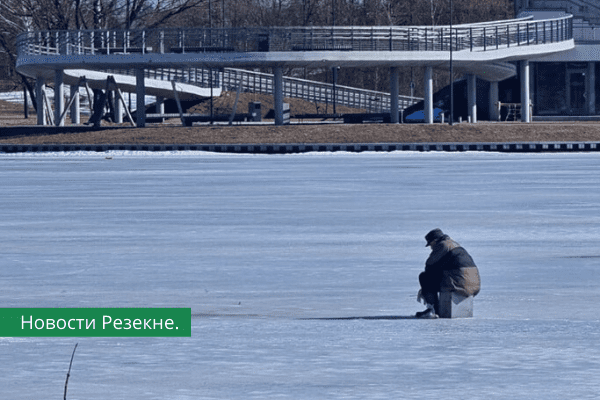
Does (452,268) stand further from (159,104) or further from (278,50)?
(159,104)

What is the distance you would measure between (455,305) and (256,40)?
49765 millimetres

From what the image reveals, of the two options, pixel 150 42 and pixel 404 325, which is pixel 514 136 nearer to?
pixel 150 42

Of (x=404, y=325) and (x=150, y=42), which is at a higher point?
(x=150, y=42)

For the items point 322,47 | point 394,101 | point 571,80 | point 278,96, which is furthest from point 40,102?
point 571,80

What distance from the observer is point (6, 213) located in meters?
26.3

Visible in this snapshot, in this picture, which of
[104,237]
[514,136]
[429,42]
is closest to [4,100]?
[429,42]

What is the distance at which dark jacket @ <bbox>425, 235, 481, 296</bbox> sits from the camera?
1270 centimetres

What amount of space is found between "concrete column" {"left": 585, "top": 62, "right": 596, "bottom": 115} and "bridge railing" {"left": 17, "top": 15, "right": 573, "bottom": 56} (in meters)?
9.35

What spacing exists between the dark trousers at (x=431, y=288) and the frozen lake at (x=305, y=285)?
0.32m

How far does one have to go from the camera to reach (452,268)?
12.7 metres

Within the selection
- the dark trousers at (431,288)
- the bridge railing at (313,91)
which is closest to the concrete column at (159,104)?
the bridge railing at (313,91)

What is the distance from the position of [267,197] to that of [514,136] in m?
29.9

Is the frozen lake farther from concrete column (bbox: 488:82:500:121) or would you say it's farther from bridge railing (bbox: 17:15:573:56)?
concrete column (bbox: 488:82:500:121)

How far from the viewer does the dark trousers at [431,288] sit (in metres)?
12.9
